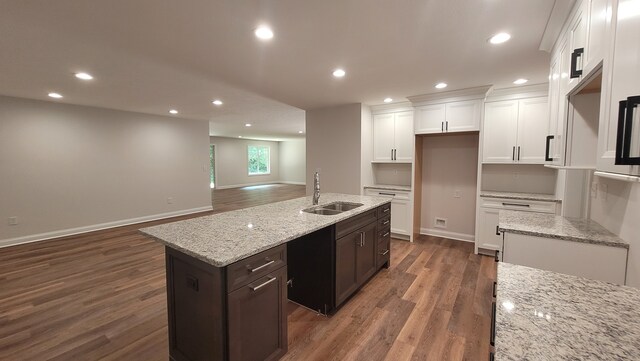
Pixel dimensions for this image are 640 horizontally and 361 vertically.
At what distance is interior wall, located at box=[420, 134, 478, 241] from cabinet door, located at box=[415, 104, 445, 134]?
491 mm

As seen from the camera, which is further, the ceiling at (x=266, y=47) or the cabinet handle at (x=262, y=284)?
the ceiling at (x=266, y=47)

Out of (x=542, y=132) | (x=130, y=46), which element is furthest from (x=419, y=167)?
(x=130, y=46)

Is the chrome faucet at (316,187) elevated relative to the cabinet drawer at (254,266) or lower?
elevated

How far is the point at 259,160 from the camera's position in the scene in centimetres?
1398

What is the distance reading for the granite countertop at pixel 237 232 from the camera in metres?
1.52

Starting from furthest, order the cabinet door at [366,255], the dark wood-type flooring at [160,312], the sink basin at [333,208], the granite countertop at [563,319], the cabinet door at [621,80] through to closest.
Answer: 1. the sink basin at [333,208]
2. the cabinet door at [366,255]
3. the dark wood-type flooring at [160,312]
4. the cabinet door at [621,80]
5. the granite countertop at [563,319]

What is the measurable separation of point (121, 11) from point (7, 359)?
261cm

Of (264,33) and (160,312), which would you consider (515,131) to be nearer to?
(264,33)

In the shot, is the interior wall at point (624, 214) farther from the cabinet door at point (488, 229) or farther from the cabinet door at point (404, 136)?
the cabinet door at point (404, 136)

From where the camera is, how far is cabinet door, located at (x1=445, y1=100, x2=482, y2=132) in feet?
13.0

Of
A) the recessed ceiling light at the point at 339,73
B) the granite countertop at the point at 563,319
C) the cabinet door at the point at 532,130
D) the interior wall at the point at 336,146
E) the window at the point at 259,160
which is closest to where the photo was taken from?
the granite countertop at the point at 563,319

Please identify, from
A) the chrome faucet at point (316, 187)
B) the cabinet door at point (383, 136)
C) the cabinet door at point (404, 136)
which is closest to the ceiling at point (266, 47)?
the cabinet door at point (404, 136)

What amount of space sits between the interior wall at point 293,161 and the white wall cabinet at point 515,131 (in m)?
10.2

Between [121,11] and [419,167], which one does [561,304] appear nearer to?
[121,11]
